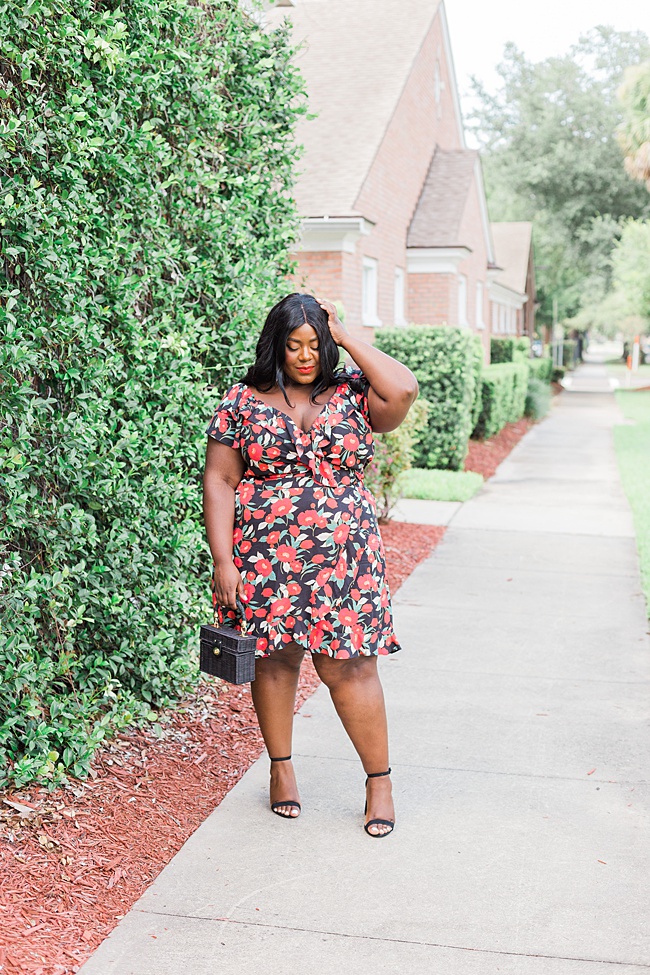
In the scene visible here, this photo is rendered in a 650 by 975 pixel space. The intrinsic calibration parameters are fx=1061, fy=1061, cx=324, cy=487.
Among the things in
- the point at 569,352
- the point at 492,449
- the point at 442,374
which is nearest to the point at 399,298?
the point at 492,449

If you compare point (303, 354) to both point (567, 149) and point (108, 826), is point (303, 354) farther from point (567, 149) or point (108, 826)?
point (567, 149)

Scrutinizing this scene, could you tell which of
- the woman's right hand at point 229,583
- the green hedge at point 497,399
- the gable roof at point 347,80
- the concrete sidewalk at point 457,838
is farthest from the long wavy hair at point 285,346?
the green hedge at point 497,399

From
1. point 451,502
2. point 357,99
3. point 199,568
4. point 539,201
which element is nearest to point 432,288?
point 357,99

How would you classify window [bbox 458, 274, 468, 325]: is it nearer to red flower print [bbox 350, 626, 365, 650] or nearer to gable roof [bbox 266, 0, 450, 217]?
gable roof [bbox 266, 0, 450, 217]

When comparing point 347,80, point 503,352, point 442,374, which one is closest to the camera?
point 442,374

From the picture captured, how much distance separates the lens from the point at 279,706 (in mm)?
3939

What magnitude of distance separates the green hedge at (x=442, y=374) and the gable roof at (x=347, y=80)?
8.59 ft

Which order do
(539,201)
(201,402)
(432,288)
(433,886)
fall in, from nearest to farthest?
(433,886) < (201,402) < (432,288) < (539,201)

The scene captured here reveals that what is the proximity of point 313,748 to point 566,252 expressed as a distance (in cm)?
4046

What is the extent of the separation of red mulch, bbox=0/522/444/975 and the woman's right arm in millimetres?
886

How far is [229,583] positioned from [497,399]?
15.0 metres

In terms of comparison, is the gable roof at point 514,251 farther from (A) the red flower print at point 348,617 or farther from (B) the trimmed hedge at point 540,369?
(A) the red flower print at point 348,617

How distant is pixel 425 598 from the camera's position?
7.46 meters

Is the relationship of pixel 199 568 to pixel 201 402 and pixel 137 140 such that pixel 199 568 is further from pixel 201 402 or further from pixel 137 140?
pixel 137 140
